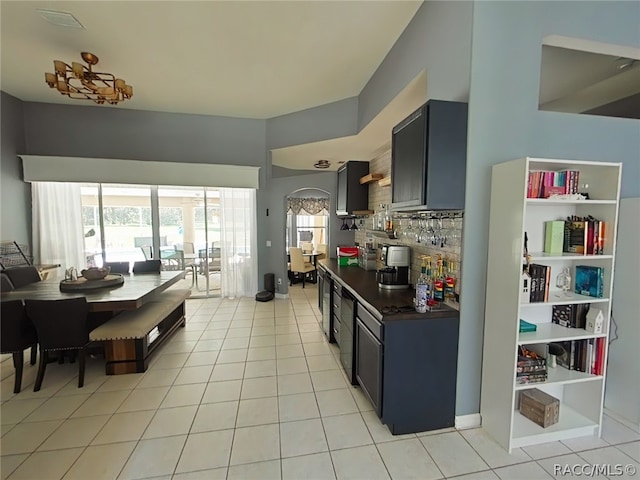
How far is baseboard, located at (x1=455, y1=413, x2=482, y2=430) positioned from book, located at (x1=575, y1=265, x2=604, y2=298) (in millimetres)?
1208

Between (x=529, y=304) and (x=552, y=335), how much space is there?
40 centimetres

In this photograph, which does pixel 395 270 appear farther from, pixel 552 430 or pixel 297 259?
pixel 297 259

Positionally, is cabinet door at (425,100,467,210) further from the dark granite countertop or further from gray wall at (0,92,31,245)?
gray wall at (0,92,31,245)

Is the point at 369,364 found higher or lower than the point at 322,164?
lower

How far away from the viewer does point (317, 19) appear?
2553 millimetres

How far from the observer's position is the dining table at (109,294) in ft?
9.05

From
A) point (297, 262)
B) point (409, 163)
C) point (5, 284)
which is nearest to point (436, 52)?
point (409, 163)

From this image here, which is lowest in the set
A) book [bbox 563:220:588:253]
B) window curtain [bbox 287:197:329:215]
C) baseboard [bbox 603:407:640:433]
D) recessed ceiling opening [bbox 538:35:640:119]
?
baseboard [bbox 603:407:640:433]

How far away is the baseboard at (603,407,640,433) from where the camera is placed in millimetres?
2154

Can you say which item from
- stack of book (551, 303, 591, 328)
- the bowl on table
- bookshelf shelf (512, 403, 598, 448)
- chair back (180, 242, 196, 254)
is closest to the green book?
stack of book (551, 303, 591, 328)

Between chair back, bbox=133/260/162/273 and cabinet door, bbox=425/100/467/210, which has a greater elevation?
cabinet door, bbox=425/100/467/210

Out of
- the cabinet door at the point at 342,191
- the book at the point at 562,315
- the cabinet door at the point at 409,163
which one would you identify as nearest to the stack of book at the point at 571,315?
the book at the point at 562,315

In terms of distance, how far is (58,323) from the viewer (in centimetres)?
260

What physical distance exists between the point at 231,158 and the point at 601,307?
5215 millimetres
